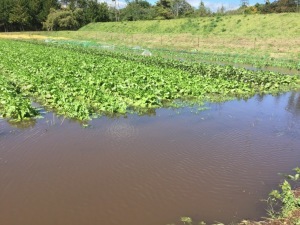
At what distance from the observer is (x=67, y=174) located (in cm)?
550

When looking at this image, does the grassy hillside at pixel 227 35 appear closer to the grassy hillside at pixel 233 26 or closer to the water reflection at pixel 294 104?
the grassy hillside at pixel 233 26

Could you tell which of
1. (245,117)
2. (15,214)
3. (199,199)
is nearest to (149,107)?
(245,117)

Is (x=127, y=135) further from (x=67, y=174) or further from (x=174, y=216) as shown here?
(x=174, y=216)

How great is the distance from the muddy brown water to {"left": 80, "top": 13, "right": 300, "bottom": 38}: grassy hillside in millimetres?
28439

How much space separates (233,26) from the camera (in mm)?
41688

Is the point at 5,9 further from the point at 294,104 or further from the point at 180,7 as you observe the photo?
the point at 294,104

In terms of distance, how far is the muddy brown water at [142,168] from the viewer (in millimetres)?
4512

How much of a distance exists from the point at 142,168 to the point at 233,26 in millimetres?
39452

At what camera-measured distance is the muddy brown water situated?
178 inches

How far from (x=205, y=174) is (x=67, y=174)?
2.42m

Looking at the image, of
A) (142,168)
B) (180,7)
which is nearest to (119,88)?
(142,168)

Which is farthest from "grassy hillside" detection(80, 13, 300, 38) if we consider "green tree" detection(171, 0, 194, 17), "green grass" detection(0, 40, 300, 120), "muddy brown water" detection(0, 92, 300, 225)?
"muddy brown water" detection(0, 92, 300, 225)

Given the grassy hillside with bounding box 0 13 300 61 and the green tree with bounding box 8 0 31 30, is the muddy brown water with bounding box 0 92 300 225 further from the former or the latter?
the green tree with bounding box 8 0 31 30

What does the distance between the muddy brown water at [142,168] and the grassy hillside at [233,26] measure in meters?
28.4
